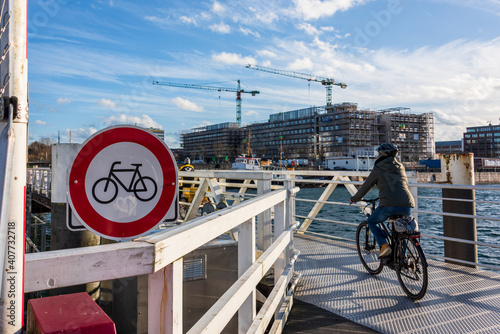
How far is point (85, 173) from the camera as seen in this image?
149cm

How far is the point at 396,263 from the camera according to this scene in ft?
13.0

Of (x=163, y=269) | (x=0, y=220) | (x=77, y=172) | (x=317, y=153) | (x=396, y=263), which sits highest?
(x=317, y=153)

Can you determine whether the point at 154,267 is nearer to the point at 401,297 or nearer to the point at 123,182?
the point at 123,182

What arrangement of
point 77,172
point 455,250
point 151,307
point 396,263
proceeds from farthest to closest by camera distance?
point 455,250, point 396,263, point 77,172, point 151,307

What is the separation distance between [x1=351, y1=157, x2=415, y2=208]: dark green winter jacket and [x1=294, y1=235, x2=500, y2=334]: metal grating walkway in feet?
3.46

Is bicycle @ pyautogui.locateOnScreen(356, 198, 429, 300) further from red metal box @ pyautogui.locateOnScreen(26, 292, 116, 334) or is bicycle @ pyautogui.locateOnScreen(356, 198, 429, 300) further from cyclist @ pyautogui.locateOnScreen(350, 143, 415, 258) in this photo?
red metal box @ pyautogui.locateOnScreen(26, 292, 116, 334)

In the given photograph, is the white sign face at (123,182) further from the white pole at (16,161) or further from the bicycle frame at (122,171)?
the white pole at (16,161)

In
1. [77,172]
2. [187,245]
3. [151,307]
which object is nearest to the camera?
[151,307]

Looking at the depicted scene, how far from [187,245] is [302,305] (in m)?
2.75

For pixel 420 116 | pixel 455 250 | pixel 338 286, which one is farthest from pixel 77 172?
pixel 420 116

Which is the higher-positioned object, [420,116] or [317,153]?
[420,116]

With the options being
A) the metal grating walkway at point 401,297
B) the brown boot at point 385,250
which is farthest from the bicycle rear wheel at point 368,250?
the brown boot at point 385,250

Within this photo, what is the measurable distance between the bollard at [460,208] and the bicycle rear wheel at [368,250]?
4.51 ft

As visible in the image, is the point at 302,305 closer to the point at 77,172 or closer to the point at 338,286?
the point at 338,286
